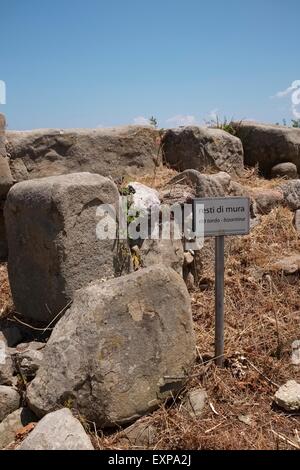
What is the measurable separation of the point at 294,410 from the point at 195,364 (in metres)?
0.64

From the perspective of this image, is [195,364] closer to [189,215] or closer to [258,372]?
[258,372]

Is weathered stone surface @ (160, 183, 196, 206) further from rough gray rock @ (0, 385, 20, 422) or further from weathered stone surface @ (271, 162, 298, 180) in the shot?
rough gray rock @ (0, 385, 20, 422)

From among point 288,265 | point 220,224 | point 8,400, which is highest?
point 220,224

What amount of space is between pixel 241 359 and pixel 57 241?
1.43 m

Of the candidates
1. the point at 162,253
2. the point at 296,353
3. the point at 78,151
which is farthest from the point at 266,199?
the point at 296,353

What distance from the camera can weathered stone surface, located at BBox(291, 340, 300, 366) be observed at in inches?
131

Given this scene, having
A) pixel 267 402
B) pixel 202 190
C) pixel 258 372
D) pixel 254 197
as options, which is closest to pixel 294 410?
pixel 267 402

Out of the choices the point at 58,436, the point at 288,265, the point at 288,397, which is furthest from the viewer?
the point at 288,265

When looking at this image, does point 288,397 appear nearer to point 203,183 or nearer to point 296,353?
point 296,353

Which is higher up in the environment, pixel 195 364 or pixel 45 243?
pixel 45 243

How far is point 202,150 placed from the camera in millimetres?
5273

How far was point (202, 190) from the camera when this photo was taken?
4.38m

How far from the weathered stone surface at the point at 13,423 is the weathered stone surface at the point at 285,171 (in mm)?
4184

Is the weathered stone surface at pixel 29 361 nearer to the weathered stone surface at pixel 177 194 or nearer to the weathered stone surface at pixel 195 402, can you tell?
the weathered stone surface at pixel 195 402
